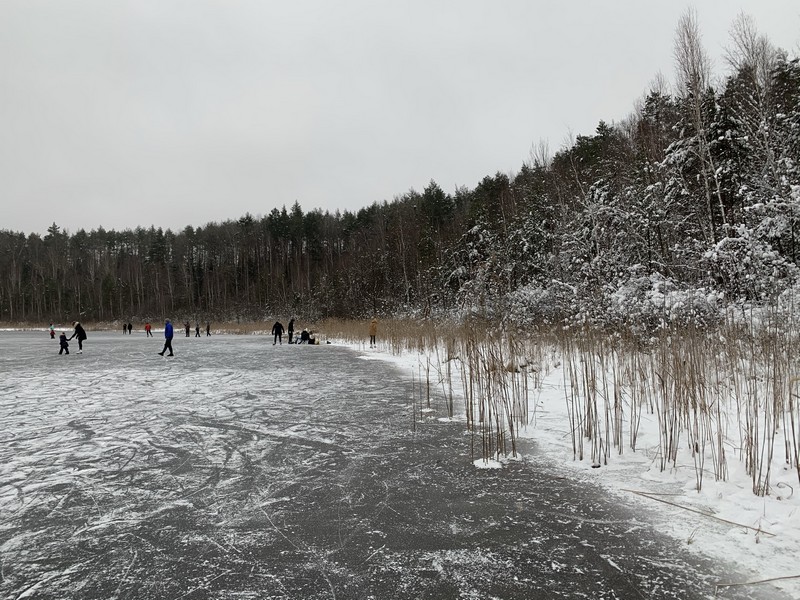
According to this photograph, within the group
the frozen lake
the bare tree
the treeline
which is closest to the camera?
the frozen lake

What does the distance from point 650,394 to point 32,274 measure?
95809 millimetres

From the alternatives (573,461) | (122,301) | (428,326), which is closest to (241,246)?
(122,301)

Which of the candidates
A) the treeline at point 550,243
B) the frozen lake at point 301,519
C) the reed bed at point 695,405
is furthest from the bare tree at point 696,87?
the frozen lake at point 301,519

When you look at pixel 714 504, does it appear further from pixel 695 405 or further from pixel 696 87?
pixel 696 87

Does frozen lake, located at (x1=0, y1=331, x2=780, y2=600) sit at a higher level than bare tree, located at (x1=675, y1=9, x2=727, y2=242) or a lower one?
lower

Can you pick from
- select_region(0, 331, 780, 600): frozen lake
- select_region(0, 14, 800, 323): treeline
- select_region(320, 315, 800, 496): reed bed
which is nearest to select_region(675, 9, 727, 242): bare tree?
select_region(0, 14, 800, 323): treeline

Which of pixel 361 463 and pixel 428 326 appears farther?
pixel 428 326

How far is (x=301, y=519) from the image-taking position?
3.17m

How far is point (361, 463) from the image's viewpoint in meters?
4.42

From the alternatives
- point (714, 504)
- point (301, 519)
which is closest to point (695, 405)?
point (714, 504)

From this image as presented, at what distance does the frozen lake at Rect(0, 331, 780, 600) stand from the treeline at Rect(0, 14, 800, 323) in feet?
8.29

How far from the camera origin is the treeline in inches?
319

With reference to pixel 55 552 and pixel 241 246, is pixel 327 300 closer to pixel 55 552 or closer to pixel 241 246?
pixel 241 246

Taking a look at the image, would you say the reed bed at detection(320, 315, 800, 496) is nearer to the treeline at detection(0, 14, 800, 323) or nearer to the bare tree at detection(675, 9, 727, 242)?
the treeline at detection(0, 14, 800, 323)
